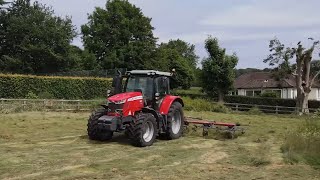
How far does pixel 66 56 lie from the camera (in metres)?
48.8

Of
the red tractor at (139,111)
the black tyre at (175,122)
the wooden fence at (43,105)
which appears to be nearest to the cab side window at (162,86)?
the red tractor at (139,111)

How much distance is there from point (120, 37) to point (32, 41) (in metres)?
13.9

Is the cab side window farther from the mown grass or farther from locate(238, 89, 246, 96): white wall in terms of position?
locate(238, 89, 246, 96): white wall

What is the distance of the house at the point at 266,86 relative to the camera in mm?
57219

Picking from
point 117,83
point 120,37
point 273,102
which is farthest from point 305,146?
point 120,37

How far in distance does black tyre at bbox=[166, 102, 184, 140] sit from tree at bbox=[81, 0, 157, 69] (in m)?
40.7

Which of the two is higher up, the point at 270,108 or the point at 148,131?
the point at 148,131

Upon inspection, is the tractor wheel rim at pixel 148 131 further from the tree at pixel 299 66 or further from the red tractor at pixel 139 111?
the tree at pixel 299 66

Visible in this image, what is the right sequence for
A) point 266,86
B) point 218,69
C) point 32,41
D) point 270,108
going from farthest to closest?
point 266,86 < point 32,41 < point 218,69 < point 270,108

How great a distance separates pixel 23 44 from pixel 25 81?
13569mm

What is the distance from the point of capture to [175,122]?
15641 millimetres

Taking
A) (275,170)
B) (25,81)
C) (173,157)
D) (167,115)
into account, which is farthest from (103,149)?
(25,81)

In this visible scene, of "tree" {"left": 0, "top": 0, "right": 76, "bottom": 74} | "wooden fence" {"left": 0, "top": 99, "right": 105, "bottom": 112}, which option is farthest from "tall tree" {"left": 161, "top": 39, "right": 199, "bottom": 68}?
"wooden fence" {"left": 0, "top": 99, "right": 105, "bottom": 112}

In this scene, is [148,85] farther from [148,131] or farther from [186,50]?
[186,50]
